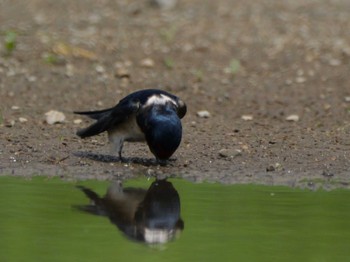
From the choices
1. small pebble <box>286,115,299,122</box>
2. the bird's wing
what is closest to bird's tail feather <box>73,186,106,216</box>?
the bird's wing

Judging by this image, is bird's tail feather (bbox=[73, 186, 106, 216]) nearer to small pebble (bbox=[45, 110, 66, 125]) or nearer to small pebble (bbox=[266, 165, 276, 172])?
small pebble (bbox=[266, 165, 276, 172])

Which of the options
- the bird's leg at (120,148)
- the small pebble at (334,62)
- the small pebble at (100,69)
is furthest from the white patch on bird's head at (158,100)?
the small pebble at (334,62)

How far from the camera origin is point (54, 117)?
11031mm

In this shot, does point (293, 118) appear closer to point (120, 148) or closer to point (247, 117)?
point (247, 117)

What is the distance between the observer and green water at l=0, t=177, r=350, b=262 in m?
6.37

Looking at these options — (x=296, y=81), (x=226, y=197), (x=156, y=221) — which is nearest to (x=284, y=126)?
(x=296, y=81)

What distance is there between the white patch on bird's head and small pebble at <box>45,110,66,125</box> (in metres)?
2.10

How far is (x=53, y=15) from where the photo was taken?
15.0 m

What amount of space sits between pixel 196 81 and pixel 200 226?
5.87m

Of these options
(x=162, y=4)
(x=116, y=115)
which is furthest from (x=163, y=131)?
(x=162, y=4)

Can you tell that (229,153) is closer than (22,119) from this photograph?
Answer: Yes

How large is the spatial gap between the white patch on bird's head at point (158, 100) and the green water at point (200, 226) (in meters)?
0.66

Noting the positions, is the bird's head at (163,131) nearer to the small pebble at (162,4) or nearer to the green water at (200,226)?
the green water at (200,226)

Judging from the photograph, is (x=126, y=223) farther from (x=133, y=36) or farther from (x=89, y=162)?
(x=133, y=36)
